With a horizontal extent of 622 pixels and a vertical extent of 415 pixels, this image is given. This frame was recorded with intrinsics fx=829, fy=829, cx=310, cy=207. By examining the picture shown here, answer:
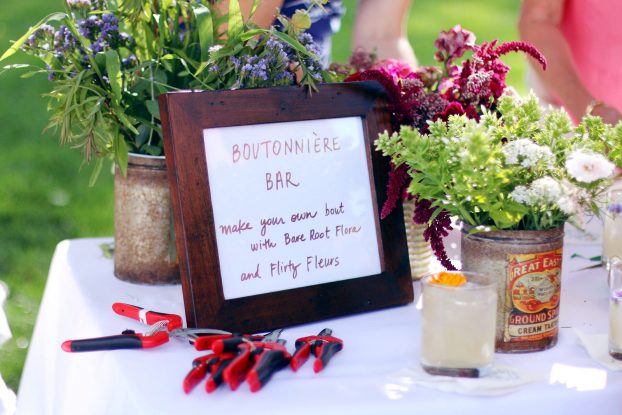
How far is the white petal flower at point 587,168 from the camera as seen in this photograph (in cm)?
91

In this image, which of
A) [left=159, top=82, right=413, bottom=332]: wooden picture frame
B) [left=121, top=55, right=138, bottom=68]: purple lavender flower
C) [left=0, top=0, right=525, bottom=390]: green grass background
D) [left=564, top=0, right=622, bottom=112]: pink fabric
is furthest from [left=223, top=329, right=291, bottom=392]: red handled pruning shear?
[left=0, top=0, right=525, bottom=390]: green grass background

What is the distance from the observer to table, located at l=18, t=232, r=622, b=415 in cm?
88

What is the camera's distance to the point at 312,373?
0.94 meters

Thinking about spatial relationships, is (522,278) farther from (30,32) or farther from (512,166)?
(30,32)

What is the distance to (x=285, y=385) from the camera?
91 centimetres

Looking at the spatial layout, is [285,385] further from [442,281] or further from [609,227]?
[609,227]

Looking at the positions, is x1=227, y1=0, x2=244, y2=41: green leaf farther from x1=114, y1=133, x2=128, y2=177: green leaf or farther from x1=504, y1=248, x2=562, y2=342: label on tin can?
x1=504, y1=248, x2=562, y2=342: label on tin can

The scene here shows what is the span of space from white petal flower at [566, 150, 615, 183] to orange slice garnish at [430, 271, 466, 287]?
0.17m

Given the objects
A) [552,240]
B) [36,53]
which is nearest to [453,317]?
[552,240]

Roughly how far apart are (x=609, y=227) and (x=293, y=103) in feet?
1.83

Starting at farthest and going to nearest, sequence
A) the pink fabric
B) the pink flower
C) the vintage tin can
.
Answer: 1. the pink fabric
2. the pink flower
3. the vintage tin can

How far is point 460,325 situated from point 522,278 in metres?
0.13

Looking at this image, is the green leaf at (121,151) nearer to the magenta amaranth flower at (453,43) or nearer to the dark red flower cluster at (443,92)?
the dark red flower cluster at (443,92)

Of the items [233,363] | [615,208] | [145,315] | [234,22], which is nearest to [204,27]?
[234,22]
